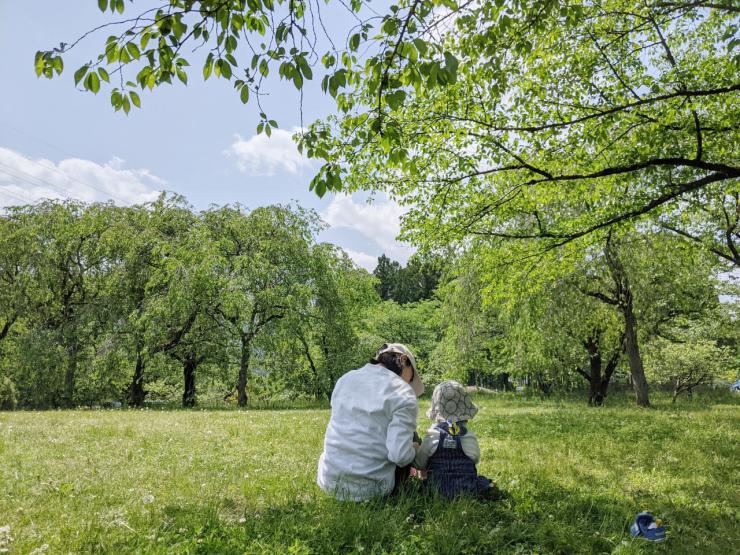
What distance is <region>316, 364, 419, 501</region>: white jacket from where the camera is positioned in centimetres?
424

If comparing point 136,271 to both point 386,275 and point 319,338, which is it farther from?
point 386,275

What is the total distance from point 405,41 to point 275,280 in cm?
1841

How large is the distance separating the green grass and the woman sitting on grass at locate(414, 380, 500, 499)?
0.79 ft

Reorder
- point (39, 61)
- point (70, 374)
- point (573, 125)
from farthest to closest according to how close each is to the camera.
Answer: point (70, 374) < point (573, 125) < point (39, 61)

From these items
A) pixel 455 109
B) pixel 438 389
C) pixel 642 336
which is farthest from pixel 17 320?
pixel 642 336

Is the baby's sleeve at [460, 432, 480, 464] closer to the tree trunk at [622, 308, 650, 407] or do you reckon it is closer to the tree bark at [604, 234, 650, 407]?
the tree bark at [604, 234, 650, 407]

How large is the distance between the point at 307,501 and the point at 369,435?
95 centimetres

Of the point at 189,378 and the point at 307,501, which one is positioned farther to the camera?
the point at 189,378

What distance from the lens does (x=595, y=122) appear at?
901 centimetres

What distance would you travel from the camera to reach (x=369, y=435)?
4316mm

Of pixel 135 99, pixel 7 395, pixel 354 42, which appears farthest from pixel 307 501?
pixel 7 395

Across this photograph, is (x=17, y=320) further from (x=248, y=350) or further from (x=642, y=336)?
(x=642, y=336)

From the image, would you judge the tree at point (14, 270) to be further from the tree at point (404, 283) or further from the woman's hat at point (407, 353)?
the tree at point (404, 283)

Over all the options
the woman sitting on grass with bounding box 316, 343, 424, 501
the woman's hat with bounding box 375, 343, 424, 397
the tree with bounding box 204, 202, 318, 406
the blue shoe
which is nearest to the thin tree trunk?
the tree with bounding box 204, 202, 318, 406
